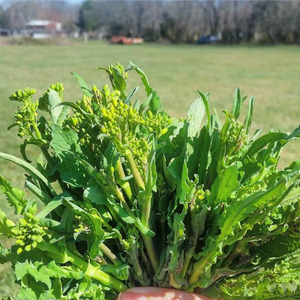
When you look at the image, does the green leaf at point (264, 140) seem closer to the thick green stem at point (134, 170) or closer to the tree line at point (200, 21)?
the thick green stem at point (134, 170)

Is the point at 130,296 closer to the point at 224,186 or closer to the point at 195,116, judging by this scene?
the point at 224,186

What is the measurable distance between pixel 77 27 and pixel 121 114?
56.0 m

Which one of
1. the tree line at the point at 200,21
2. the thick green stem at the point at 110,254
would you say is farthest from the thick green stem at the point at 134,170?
the tree line at the point at 200,21

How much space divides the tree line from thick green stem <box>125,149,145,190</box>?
109ft

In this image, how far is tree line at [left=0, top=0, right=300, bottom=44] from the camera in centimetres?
3306

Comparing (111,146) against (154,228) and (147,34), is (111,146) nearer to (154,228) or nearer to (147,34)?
(154,228)

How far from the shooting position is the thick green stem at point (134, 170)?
590mm

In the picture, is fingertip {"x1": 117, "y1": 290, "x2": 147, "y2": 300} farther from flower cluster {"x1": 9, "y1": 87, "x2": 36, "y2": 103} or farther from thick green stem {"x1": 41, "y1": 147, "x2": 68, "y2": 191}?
flower cluster {"x1": 9, "y1": 87, "x2": 36, "y2": 103}

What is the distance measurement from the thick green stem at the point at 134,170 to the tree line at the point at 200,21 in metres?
33.3

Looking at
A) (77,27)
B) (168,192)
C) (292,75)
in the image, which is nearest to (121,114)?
(168,192)

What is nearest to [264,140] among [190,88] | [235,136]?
[235,136]

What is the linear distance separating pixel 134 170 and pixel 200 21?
131 ft

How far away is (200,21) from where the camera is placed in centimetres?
3853

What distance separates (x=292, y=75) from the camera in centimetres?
1222
